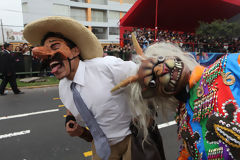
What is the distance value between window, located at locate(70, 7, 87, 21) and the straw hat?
25.6 metres

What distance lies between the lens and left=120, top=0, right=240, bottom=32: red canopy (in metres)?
10.9

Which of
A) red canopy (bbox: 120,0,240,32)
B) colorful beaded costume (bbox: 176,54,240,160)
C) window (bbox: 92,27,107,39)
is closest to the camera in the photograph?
colorful beaded costume (bbox: 176,54,240,160)

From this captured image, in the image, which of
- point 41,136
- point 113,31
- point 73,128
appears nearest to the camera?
point 73,128

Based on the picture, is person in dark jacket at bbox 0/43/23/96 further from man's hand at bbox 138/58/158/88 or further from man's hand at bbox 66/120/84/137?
man's hand at bbox 138/58/158/88

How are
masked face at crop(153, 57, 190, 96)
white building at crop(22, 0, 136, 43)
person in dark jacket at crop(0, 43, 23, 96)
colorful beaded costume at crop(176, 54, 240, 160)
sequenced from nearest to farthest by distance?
colorful beaded costume at crop(176, 54, 240, 160) → masked face at crop(153, 57, 190, 96) → person in dark jacket at crop(0, 43, 23, 96) → white building at crop(22, 0, 136, 43)

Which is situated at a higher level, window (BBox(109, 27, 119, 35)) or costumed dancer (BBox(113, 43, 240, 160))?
window (BBox(109, 27, 119, 35))

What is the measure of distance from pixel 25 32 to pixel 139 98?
0.95m

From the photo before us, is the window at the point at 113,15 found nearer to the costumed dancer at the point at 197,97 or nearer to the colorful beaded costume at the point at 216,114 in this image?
the costumed dancer at the point at 197,97

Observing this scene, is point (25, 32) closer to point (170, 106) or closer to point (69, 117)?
point (69, 117)

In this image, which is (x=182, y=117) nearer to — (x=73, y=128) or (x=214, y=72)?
(x=214, y=72)

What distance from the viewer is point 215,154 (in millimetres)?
862

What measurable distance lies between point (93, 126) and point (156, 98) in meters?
0.50

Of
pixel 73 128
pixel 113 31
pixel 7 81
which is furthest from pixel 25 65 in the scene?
A: pixel 113 31

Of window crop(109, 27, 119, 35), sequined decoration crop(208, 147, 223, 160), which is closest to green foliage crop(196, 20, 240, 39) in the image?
sequined decoration crop(208, 147, 223, 160)
